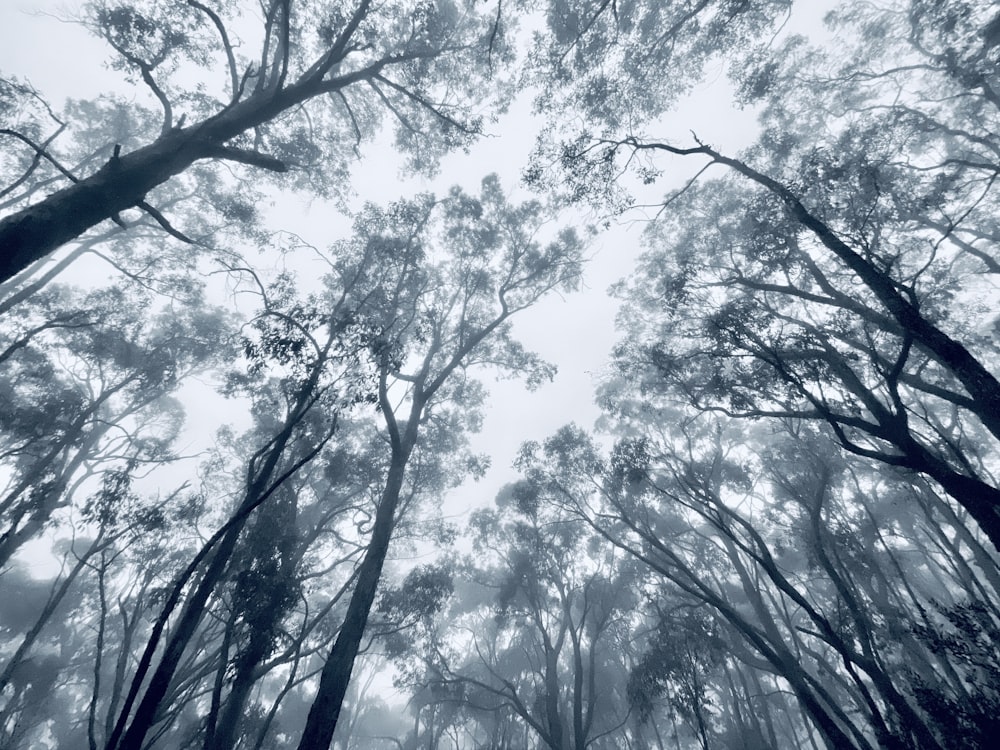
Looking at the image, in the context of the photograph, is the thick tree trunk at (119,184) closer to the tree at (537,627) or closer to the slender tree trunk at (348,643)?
the slender tree trunk at (348,643)

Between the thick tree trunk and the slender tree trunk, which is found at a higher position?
the thick tree trunk

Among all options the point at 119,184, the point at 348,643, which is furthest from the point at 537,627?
the point at 119,184

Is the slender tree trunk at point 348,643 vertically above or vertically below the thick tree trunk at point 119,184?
below

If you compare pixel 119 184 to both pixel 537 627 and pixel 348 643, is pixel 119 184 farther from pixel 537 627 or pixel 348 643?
pixel 537 627

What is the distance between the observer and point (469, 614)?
111ft

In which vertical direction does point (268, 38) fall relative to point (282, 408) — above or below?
above

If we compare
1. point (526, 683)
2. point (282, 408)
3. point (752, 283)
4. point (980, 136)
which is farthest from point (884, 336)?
point (526, 683)

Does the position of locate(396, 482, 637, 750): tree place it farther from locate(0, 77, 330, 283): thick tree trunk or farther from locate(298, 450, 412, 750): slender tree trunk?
locate(0, 77, 330, 283): thick tree trunk

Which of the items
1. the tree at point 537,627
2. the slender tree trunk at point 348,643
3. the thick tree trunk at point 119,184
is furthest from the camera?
the tree at point 537,627

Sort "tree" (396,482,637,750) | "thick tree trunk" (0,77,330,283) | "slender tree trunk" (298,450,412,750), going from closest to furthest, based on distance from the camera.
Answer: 1. "thick tree trunk" (0,77,330,283)
2. "slender tree trunk" (298,450,412,750)
3. "tree" (396,482,637,750)

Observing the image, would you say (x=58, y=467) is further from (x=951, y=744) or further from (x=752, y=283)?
(x=951, y=744)

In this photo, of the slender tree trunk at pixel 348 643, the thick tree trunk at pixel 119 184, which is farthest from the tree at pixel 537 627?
the thick tree trunk at pixel 119 184

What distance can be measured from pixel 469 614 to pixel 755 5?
37.5m

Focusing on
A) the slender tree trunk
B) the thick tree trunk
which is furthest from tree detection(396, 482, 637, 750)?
the thick tree trunk
